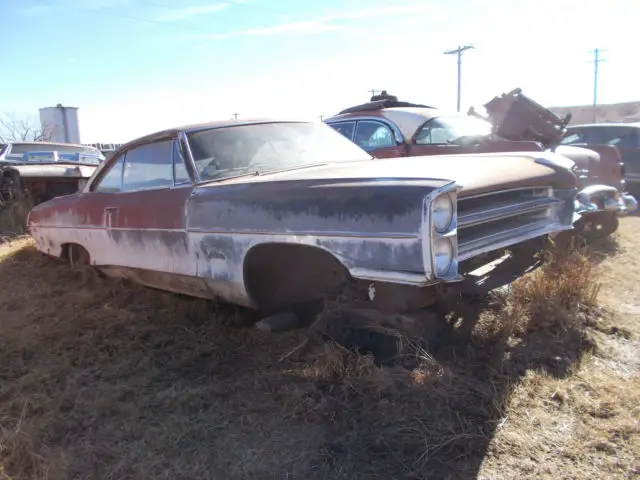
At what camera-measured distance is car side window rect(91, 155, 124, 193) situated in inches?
173

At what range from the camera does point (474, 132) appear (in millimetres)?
7387

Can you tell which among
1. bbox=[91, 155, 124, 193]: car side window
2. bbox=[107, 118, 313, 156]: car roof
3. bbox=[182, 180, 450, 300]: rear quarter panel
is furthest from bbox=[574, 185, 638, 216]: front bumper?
bbox=[91, 155, 124, 193]: car side window

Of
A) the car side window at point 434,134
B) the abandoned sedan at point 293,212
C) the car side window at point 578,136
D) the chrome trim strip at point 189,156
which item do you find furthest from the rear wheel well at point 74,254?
the car side window at point 578,136

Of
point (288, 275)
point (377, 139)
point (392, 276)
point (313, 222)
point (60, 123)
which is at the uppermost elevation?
point (60, 123)

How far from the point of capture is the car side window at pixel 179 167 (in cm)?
371

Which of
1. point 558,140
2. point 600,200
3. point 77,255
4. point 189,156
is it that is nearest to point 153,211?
point 189,156

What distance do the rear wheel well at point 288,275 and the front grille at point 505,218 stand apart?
0.73 meters

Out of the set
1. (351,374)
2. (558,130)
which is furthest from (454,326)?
(558,130)

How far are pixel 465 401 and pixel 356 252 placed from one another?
0.91m

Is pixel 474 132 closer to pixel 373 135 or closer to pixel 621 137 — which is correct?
pixel 373 135

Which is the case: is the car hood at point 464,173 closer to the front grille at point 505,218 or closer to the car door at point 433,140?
the front grille at point 505,218

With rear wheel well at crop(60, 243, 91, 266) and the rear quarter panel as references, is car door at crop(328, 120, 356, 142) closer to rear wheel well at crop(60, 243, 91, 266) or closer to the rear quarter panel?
rear wheel well at crop(60, 243, 91, 266)

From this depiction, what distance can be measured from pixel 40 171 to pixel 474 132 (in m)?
6.20

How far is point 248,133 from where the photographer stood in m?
4.02
